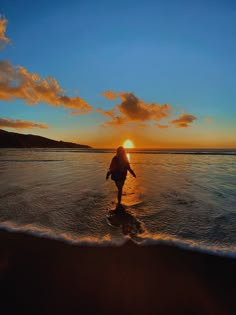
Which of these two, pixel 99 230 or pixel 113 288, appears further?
pixel 99 230

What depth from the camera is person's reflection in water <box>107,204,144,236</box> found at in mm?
4402

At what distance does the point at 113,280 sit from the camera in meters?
2.73

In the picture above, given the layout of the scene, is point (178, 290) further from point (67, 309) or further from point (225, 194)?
point (225, 194)

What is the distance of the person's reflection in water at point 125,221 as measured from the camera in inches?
173

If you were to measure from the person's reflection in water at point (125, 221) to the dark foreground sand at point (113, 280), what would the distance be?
2.50ft

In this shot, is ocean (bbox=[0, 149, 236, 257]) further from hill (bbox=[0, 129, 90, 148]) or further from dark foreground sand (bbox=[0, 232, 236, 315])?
hill (bbox=[0, 129, 90, 148])

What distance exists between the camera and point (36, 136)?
533ft

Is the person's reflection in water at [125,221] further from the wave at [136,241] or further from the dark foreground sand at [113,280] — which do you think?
the dark foreground sand at [113,280]

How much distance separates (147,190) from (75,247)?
5.90m

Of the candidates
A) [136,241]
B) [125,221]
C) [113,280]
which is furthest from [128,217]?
[113,280]

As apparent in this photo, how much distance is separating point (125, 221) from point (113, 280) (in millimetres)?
2289

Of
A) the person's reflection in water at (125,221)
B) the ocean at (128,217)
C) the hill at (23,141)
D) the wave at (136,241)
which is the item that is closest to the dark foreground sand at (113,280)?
the wave at (136,241)

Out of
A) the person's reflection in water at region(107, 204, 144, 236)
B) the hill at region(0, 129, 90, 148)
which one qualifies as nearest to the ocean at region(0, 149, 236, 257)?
the person's reflection in water at region(107, 204, 144, 236)

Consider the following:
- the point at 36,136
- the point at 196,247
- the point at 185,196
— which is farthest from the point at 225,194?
the point at 36,136
